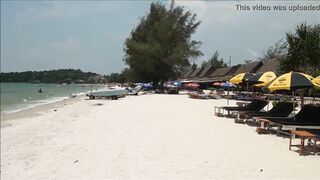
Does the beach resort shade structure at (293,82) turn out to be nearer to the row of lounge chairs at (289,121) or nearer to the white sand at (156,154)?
the row of lounge chairs at (289,121)

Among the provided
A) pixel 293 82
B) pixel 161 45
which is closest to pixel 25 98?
pixel 161 45

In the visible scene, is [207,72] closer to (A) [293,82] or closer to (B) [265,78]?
(B) [265,78]

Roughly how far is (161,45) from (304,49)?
78.5 ft

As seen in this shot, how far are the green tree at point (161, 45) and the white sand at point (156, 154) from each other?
36.0 m

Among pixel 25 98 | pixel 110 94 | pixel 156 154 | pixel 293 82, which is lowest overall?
pixel 25 98

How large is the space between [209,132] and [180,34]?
41.9 metres

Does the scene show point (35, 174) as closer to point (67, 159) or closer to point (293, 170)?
point (67, 159)

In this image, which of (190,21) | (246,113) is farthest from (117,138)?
(190,21)

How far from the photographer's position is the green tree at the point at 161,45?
167ft

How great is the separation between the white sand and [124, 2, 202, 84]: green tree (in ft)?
118

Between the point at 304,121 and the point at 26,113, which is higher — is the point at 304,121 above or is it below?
above

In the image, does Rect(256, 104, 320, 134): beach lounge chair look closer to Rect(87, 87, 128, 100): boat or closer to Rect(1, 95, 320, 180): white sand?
Rect(1, 95, 320, 180): white sand

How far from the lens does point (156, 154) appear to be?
30.9 ft

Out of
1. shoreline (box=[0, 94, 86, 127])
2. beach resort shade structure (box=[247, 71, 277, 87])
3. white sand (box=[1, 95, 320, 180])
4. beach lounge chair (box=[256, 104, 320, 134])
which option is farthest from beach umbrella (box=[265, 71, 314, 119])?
shoreline (box=[0, 94, 86, 127])
